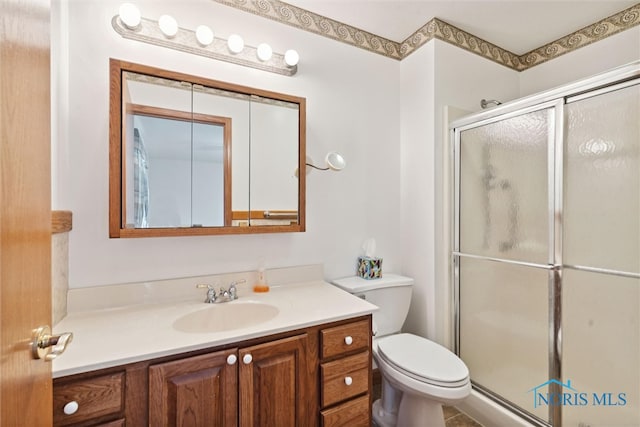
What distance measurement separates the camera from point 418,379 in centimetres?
130

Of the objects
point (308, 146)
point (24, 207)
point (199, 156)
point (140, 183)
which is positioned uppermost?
point (308, 146)

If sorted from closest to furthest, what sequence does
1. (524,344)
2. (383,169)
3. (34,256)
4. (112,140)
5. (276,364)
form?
(34,256), (276,364), (112,140), (524,344), (383,169)

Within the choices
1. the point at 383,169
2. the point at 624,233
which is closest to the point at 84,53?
the point at 383,169

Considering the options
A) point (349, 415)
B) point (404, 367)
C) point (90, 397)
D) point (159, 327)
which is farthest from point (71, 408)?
point (404, 367)

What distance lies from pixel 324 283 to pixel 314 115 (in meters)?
1.00

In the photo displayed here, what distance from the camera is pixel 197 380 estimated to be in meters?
0.95

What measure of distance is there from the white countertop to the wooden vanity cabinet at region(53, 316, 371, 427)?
4 centimetres

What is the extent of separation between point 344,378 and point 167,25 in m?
1.76

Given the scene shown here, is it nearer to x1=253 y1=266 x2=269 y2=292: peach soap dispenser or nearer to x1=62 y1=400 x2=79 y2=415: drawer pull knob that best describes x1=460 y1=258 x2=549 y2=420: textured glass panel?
x1=253 y1=266 x2=269 y2=292: peach soap dispenser

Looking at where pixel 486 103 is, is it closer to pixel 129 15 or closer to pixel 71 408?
pixel 129 15

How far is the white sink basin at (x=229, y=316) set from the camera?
128cm

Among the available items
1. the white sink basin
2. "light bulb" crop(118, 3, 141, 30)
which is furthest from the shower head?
"light bulb" crop(118, 3, 141, 30)

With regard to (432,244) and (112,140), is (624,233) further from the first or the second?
(112,140)

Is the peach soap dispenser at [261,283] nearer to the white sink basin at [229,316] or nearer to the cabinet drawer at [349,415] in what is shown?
the white sink basin at [229,316]
